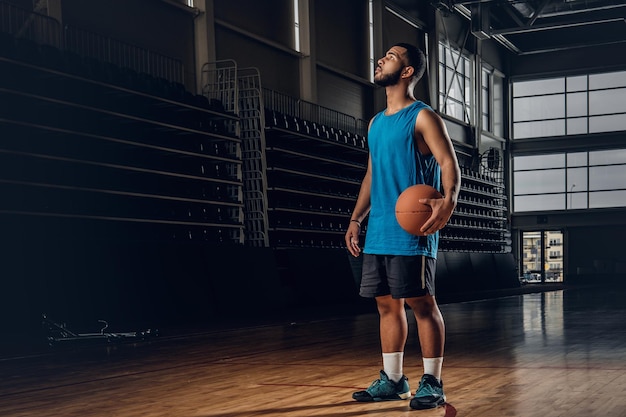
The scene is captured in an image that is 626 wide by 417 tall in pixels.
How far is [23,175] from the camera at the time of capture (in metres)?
8.27

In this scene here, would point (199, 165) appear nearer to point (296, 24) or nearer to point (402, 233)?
point (296, 24)

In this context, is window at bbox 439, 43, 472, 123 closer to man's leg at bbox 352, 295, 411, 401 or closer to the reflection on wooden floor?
the reflection on wooden floor

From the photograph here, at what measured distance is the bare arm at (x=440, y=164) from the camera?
3.25 meters

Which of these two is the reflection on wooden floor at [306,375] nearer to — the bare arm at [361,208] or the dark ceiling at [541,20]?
the bare arm at [361,208]

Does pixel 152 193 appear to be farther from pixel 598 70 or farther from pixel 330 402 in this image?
pixel 598 70

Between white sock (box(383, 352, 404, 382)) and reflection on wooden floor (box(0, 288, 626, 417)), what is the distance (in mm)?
119

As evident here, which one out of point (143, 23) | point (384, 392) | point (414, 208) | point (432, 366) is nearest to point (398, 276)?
point (414, 208)

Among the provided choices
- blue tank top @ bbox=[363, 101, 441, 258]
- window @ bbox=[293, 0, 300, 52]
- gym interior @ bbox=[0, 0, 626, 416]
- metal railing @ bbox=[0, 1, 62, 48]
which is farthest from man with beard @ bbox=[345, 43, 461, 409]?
window @ bbox=[293, 0, 300, 52]

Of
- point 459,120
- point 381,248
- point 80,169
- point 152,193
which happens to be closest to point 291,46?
point 152,193

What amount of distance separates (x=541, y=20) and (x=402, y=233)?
22784 mm

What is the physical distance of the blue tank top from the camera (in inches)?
134

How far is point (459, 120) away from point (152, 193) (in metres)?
15.2

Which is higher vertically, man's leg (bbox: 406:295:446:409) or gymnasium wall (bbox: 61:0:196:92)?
gymnasium wall (bbox: 61:0:196:92)

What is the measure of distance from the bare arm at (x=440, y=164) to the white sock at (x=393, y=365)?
0.56 m
